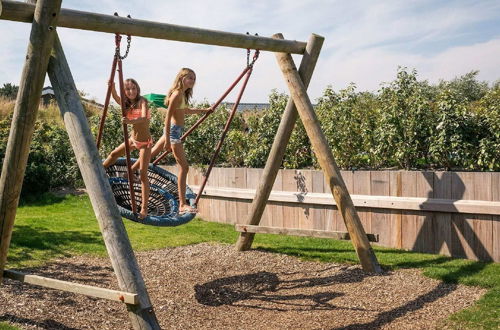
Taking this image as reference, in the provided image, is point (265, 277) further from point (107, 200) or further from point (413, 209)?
point (107, 200)

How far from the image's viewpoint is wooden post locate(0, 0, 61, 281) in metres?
4.04

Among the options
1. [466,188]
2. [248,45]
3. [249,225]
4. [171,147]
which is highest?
[248,45]

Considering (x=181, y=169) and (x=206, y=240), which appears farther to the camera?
(x=206, y=240)

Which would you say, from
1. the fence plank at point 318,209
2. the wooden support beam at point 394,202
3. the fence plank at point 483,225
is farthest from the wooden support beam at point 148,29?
the fence plank at point 483,225

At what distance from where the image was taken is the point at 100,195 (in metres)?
4.03

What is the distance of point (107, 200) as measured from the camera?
403 cm

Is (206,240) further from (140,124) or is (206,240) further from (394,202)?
(140,124)

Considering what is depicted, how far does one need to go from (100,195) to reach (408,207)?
426 cm

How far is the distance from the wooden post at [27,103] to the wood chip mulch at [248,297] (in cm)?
102

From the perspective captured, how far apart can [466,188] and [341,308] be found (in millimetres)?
2356

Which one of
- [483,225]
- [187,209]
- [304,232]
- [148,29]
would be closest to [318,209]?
[304,232]

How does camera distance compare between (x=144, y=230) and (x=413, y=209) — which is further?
(x=144, y=230)

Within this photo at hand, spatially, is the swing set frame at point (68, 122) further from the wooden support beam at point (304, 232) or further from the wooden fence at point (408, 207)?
the wooden fence at point (408, 207)

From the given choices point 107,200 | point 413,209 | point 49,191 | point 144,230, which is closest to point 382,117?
point 413,209
